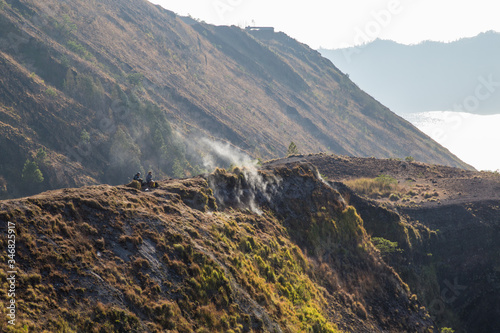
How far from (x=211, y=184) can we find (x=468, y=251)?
30.8 m

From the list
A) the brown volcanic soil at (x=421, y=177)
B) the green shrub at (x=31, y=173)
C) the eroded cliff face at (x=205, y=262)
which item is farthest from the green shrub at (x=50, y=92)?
the eroded cliff face at (x=205, y=262)

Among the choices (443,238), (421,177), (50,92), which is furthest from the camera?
(50,92)

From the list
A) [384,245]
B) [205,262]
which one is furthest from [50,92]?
[205,262]

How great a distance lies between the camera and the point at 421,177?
5872 centimetres

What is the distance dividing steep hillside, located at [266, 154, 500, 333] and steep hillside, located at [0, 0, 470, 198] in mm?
47545

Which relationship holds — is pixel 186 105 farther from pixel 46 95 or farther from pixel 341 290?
pixel 341 290

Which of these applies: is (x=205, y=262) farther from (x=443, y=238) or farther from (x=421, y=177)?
(x=421, y=177)

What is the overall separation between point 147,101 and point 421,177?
7121 centimetres

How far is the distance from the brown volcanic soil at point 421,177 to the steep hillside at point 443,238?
141mm

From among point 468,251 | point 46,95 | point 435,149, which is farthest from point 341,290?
point 435,149

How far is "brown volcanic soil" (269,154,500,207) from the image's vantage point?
48.8 m

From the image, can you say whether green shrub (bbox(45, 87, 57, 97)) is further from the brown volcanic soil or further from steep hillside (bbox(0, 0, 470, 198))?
the brown volcanic soil

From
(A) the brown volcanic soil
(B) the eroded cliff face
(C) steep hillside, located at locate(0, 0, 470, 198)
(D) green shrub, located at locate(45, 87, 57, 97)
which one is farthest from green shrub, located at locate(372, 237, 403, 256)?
(D) green shrub, located at locate(45, 87, 57, 97)

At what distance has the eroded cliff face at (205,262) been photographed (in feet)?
44.8
